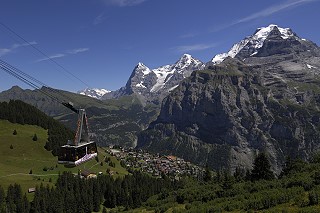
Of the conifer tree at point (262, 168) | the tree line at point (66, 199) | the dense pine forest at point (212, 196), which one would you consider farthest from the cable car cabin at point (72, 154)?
the tree line at point (66, 199)

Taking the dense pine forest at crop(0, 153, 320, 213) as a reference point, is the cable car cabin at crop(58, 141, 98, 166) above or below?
above

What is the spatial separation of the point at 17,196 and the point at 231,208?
129023 mm

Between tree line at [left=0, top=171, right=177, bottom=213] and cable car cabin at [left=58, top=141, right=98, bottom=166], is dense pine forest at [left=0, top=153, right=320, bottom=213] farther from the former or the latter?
cable car cabin at [left=58, top=141, right=98, bottom=166]

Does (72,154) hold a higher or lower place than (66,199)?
higher

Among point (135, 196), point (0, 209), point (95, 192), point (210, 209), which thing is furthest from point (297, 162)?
point (0, 209)

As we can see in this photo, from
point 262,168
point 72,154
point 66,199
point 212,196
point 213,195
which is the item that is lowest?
point 212,196

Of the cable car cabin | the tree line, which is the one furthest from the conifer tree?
the cable car cabin

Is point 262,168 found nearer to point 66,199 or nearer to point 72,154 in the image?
point 72,154

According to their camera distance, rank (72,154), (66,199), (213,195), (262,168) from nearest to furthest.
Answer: (72,154)
(213,195)
(262,168)
(66,199)

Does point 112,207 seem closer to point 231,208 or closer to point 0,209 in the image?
point 0,209

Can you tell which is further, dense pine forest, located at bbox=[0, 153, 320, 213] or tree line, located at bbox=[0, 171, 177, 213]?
tree line, located at bbox=[0, 171, 177, 213]

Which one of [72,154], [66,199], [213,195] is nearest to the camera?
[72,154]

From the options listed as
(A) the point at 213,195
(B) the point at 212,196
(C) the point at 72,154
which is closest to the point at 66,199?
(B) the point at 212,196

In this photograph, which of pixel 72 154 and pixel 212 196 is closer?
pixel 72 154
